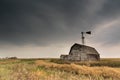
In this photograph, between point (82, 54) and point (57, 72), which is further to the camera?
point (82, 54)

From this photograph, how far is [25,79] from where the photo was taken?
11.8m

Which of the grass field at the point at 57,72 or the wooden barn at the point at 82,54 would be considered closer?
the grass field at the point at 57,72

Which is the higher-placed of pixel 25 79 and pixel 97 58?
pixel 97 58

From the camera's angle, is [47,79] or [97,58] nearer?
[47,79]

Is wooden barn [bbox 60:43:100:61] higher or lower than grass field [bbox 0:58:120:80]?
higher

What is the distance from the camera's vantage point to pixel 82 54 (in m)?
62.0

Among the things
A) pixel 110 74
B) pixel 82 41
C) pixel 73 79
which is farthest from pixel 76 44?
pixel 73 79

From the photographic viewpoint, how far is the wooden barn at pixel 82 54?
61531mm

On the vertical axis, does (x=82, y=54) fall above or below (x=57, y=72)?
above

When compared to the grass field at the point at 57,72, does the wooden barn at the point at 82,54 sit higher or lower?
higher

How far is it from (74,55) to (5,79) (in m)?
49.8

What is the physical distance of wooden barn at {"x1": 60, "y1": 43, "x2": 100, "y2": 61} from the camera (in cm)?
6153

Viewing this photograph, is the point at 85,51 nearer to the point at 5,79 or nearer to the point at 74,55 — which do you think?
the point at 74,55

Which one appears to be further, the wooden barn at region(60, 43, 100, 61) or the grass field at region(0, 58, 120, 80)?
the wooden barn at region(60, 43, 100, 61)
